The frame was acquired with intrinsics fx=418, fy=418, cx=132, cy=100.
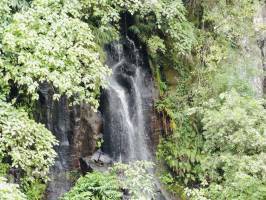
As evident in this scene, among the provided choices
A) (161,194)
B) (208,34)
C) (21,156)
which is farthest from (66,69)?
(208,34)

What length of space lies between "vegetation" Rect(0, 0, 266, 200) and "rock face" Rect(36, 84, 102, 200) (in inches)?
15.1

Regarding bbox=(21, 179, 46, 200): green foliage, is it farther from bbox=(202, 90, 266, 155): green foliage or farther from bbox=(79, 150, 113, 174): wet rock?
bbox=(202, 90, 266, 155): green foliage

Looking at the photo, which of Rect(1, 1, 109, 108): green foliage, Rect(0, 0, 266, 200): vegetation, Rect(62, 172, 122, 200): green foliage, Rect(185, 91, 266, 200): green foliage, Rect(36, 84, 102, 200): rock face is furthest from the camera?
Rect(36, 84, 102, 200): rock face

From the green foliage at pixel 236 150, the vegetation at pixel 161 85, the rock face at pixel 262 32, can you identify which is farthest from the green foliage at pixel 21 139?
the rock face at pixel 262 32

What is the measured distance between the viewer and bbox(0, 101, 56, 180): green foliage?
25.0 ft

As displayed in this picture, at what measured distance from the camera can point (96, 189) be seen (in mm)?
9555

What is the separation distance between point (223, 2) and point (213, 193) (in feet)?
22.2

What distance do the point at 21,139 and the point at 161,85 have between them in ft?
21.6

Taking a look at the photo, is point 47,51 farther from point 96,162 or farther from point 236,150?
point 236,150

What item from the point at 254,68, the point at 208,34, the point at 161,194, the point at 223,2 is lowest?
the point at 161,194

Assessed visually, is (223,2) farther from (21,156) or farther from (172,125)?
(21,156)

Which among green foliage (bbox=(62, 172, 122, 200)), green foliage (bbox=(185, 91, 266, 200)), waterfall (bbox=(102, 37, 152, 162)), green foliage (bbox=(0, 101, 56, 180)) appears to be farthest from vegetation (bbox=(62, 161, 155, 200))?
waterfall (bbox=(102, 37, 152, 162))

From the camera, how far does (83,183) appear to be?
977cm

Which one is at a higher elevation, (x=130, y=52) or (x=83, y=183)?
(x=130, y=52)
